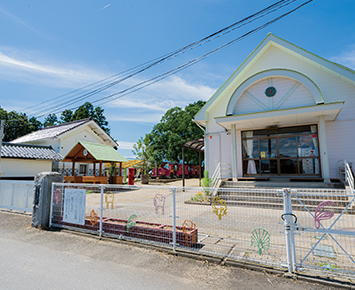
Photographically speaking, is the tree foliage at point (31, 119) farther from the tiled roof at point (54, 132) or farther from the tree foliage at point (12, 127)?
the tiled roof at point (54, 132)

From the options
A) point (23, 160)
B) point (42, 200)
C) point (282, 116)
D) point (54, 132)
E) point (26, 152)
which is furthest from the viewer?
point (54, 132)

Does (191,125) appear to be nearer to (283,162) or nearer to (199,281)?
(283,162)

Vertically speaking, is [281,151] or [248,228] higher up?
[281,151]

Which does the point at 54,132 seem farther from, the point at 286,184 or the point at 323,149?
the point at 323,149

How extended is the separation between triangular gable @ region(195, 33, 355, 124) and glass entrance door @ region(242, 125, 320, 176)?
2648 mm

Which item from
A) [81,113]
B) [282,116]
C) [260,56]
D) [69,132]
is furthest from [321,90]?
[81,113]

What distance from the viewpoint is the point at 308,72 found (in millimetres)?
11477

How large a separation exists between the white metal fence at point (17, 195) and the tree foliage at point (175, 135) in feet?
70.7

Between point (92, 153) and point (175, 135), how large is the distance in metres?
16.8

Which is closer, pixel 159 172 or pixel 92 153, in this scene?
pixel 92 153

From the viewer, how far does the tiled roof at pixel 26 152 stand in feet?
52.4

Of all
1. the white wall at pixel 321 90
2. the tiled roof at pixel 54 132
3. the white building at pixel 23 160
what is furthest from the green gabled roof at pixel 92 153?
the white wall at pixel 321 90

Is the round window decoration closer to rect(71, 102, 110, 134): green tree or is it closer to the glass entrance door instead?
the glass entrance door

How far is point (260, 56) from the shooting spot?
12742 mm
